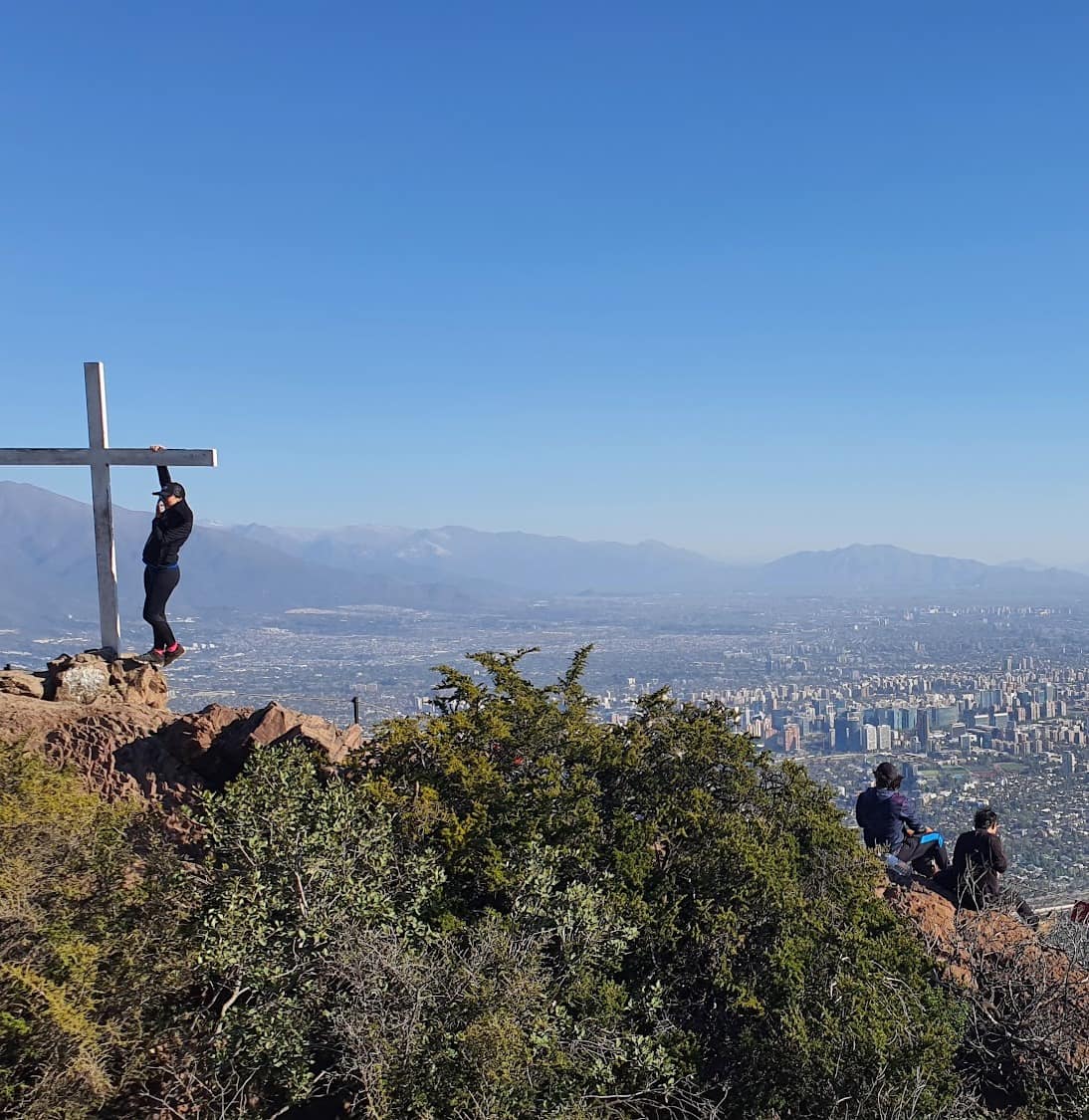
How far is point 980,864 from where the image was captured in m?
8.09

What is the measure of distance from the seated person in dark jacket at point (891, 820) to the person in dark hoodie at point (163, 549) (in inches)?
265

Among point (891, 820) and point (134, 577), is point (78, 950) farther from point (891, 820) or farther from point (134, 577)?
point (134, 577)

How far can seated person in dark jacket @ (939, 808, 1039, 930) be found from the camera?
7949mm

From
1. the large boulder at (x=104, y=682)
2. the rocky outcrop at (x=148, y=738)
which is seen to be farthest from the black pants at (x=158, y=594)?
the rocky outcrop at (x=148, y=738)

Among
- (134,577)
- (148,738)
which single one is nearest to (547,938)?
(148,738)

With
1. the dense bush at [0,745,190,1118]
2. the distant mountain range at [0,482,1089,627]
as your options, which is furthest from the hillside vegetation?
the distant mountain range at [0,482,1089,627]

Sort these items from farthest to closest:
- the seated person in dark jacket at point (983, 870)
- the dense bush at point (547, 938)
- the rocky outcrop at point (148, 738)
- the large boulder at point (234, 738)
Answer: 1. the seated person in dark jacket at point (983, 870)
2. the large boulder at point (234, 738)
3. the rocky outcrop at point (148, 738)
4. the dense bush at point (547, 938)

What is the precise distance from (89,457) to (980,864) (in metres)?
8.71

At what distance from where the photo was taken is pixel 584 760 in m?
6.81

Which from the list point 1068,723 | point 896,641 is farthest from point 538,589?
point 1068,723

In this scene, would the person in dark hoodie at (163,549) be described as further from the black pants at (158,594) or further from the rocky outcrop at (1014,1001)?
the rocky outcrop at (1014,1001)

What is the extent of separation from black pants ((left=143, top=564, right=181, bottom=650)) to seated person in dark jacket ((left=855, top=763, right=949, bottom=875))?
672 centimetres

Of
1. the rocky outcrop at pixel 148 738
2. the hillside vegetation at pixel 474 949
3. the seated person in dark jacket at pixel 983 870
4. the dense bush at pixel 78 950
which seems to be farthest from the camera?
the seated person in dark jacket at pixel 983 870

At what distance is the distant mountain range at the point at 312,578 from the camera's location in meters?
60.0
